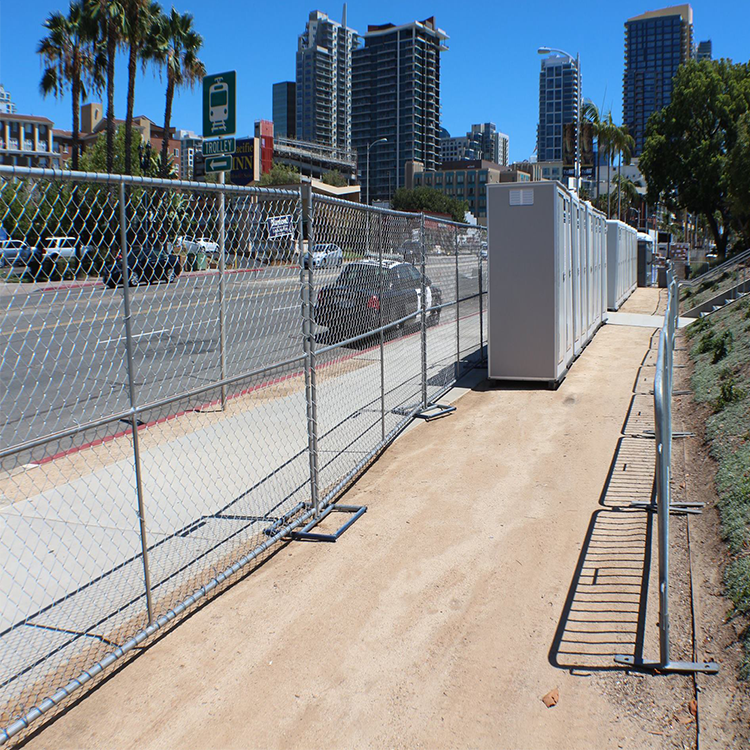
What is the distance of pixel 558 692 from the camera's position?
3.73 metres

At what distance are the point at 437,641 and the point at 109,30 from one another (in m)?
35.1

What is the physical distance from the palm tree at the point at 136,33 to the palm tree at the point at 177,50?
1.18ft

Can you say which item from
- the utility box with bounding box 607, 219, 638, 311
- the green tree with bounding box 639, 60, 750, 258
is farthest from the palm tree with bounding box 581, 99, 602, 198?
the utility box with bounding box 607, 219, 638, 311

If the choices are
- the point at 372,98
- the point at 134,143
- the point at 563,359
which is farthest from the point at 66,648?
the point at 372,98

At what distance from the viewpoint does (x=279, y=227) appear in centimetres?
578

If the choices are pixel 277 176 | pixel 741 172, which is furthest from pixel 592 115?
pixel 277 176

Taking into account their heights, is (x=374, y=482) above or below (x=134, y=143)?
below

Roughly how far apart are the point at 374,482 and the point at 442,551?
5.55 ft

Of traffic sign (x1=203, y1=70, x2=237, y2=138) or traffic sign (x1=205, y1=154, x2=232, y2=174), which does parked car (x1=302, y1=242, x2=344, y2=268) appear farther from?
traffic sign (x1=203, y1=70, x2=237, y2=138)

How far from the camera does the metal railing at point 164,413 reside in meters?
3.84

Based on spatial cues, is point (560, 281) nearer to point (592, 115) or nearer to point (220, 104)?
point (220, 104)

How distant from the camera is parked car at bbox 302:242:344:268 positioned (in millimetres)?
6332

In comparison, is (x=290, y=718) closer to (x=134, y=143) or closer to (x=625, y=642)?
(x=625, y=642)

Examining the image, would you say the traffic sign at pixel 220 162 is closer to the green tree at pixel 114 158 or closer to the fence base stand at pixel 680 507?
the fence base stand at pixel 680 507
